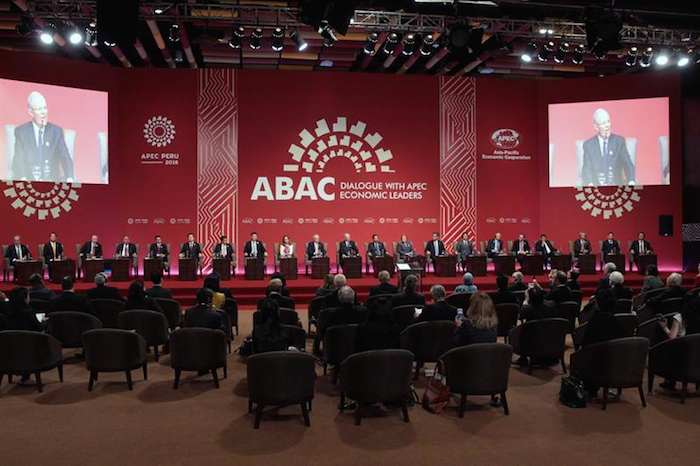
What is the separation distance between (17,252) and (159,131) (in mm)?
3881

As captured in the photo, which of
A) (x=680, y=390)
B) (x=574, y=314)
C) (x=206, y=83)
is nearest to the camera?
(x=680, y=390)

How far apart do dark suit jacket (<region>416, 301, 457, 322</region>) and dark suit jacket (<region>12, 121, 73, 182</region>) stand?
9.66 m

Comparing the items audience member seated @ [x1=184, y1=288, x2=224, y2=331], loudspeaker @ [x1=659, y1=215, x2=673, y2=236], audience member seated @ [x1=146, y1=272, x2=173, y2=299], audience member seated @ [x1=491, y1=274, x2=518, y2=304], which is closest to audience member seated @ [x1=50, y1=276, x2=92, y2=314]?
audience member seated @ [x1=146, y1=272, x2=173, y2=299]

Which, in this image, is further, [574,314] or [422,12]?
[422,12]

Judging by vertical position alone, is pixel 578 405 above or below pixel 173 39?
below

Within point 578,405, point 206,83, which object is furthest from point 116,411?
point 206,83

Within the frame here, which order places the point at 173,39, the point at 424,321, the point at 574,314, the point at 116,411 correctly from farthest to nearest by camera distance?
the point at 173,39, the point at 574,314, the point at 424,321, the point at 116,411

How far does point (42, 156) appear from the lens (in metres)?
12.3

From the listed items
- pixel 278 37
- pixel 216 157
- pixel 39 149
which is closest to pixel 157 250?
pixel 216 157

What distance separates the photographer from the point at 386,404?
5012 mm

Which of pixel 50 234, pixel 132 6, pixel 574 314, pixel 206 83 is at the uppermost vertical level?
pixel 206 83

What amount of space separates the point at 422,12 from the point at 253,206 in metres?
5.97

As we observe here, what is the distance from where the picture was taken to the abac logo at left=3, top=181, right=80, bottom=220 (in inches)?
478

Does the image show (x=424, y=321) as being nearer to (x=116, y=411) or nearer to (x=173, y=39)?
(x=116, y=411)
